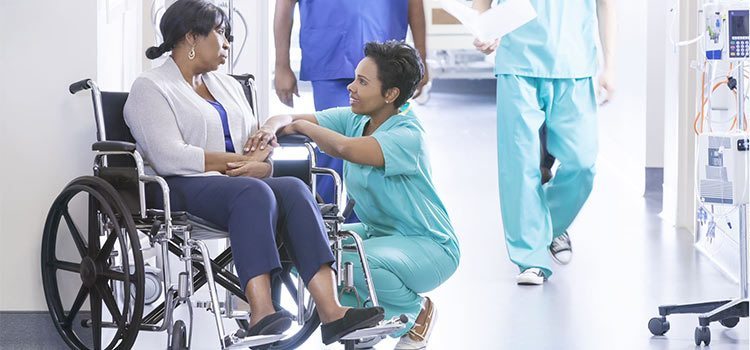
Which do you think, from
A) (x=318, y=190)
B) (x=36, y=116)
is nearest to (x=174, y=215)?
(x=36, y=116)

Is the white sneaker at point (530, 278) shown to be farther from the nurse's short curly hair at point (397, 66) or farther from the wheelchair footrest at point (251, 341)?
the wheelchair footrest at point (251, 341)

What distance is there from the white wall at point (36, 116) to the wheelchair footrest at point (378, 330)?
88cm

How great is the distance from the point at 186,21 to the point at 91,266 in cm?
64

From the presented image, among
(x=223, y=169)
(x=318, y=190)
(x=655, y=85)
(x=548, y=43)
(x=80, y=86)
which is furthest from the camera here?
(x=655, y=85)

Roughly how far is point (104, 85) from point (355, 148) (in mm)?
726

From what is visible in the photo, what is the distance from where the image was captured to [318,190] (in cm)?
401

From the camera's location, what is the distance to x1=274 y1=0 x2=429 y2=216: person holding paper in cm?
402

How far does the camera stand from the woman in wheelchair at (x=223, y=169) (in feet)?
9.34

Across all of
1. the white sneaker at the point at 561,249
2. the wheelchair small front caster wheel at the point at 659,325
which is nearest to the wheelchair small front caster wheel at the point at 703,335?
the wheelchair small front caster wheel at the point at 659,325

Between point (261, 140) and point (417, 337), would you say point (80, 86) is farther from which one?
point (417, 337)

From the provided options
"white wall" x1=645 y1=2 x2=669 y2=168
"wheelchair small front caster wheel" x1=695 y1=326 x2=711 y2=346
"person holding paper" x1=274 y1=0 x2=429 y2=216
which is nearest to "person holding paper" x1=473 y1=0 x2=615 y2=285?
"person holding paper" x1=274 y1=0 x2=429 y2=216

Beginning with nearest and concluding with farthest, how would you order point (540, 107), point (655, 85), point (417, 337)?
point (417, 337)
point (540, 107)
point (655, 85)

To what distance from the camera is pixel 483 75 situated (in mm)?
12391

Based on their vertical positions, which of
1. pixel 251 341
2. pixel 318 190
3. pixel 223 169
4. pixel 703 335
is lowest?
pixel 703 335
